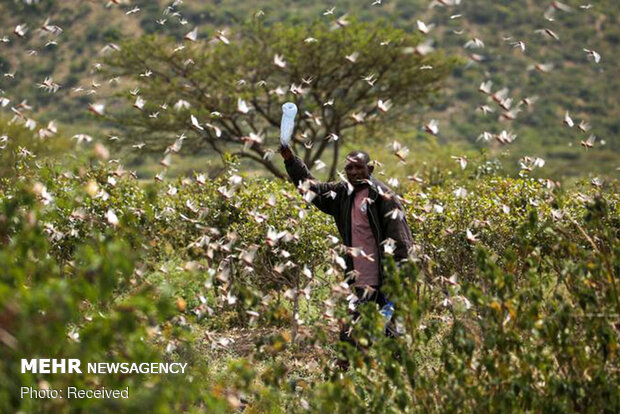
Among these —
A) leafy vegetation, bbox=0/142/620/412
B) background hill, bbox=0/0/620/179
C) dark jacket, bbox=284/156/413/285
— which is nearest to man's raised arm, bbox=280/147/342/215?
dark jacket, bbox=284/156/413/285

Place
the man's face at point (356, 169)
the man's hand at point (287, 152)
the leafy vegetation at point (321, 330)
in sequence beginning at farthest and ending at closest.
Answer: the man's hand at point (287, 152), the man's face at point (356, 169), the leafy vegetation at point (321, 330)

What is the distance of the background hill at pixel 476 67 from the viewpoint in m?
47.2

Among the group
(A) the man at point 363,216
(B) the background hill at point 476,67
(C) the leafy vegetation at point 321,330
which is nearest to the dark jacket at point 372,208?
(A) the man at point 363,216

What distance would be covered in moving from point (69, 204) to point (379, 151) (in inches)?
955

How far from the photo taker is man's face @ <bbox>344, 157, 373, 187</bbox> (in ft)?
16.3

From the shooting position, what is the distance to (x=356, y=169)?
5023mm

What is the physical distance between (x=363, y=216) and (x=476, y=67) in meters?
43.6

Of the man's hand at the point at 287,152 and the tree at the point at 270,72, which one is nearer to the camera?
the man's hand at the point at 287,152

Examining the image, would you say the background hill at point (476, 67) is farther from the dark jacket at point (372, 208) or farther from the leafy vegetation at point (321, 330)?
the leafy vegetation at point (321, 330)

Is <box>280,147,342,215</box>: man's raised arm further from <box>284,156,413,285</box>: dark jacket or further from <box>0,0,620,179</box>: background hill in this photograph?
<box>0,0,620,179</box>: background hill

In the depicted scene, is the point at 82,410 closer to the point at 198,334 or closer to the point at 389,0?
the point at 198,334

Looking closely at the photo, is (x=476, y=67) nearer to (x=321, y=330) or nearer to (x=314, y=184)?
(x=314, y=184)

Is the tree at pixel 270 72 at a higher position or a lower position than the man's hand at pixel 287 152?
lower

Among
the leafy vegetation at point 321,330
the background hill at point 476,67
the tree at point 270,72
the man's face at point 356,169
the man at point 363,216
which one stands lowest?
the background hill at point 476,67
